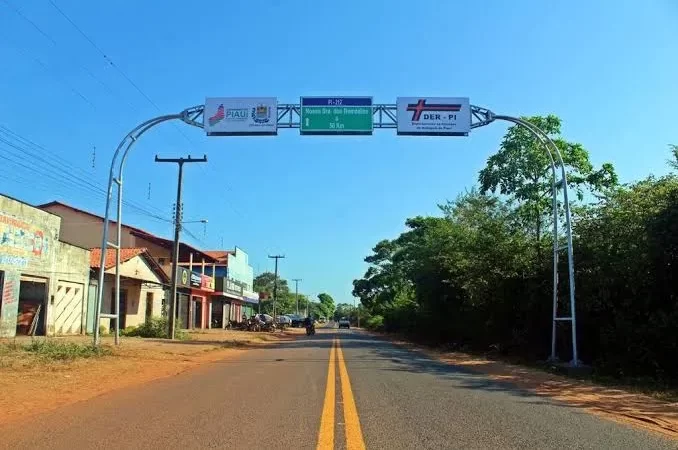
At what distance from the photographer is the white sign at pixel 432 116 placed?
69.3ft

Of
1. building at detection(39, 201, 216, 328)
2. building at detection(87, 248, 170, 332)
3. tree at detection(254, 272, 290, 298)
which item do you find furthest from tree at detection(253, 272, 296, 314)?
building at detection(87, 248, 170, 332)

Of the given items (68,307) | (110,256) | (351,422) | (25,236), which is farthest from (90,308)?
(351,422)

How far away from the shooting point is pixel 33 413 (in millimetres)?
9625

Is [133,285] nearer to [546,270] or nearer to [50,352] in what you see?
[50,352]

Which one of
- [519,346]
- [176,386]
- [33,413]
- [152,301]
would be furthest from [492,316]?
[152,301]

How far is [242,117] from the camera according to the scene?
21.2 meters

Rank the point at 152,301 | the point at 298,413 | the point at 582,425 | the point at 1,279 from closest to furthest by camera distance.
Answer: the point at 582,425 < the point at 298,413 < the point at 1,279 < the point at 152,301

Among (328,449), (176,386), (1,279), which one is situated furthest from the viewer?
(1,279)

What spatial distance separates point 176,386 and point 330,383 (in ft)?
11.0

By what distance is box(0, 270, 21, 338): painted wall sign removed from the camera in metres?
26.0

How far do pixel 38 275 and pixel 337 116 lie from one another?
55.9 feet

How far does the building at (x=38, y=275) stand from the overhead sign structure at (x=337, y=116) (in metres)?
13.9

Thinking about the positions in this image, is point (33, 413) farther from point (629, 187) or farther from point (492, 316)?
A: point (492, 316)

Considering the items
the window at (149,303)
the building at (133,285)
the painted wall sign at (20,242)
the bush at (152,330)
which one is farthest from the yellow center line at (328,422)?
the window at (149,303)
